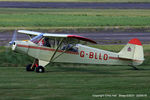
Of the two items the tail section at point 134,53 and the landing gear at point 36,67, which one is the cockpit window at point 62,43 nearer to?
the landing gear at point 36,67

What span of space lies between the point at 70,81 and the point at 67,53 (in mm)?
3942

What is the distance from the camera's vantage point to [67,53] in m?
19.6

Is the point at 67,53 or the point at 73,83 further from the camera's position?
the point at 67,53

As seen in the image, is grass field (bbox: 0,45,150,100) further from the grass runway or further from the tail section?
the tail section

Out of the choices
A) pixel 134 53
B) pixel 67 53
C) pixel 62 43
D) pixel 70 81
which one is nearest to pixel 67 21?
pixel 62 43

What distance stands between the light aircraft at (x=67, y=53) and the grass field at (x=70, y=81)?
494 millimetres

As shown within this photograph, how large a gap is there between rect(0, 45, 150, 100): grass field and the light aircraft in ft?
1.62

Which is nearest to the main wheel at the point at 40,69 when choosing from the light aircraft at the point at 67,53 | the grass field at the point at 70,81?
the light aircraft at the point at 67,53

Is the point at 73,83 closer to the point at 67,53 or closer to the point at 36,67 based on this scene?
the point at 36,67

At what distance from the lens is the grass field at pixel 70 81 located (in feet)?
41.5

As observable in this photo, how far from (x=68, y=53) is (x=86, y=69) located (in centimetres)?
143

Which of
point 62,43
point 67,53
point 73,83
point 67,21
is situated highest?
point 67,21

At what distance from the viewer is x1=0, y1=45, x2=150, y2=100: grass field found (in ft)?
41.5

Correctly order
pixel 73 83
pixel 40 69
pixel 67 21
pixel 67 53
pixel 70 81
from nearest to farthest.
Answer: pixel 73 83 → pixel 70 81 → pixel 40 69 → pixel 67 53 → pixel 67 21
